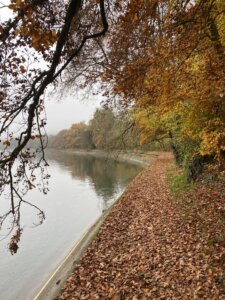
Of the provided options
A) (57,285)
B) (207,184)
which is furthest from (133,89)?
(207,184)

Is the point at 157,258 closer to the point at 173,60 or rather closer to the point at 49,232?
the point at 173,60

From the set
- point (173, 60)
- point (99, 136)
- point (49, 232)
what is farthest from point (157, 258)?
point (99, 136)

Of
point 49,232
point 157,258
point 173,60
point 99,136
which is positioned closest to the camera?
point 173,60

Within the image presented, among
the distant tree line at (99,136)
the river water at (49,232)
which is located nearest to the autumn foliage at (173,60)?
the river water at (49,232)

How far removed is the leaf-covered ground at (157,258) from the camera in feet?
28.2

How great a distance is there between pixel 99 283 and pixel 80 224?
1079 centimetres

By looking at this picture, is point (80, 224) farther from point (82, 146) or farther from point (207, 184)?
point (82, 146)

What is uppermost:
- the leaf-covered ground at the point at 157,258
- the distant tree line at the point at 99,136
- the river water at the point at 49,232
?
the distant tree line at the point at 99,136

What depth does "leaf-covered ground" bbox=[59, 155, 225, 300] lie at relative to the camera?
338 inches

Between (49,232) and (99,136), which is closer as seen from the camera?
(49,232)

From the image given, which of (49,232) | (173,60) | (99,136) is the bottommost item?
(49,232)

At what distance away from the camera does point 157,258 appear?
10.4 m

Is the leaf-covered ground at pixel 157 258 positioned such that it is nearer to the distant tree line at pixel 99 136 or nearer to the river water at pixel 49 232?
the river water at pixel 49 232

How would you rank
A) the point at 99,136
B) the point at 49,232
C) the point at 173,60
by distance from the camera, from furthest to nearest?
the point at 99,136 < the point at 49,232 < the point at 173,60
